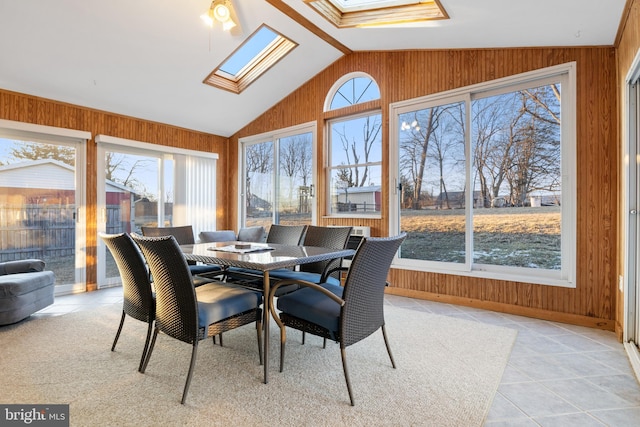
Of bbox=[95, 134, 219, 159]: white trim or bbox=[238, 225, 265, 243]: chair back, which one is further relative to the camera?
bbox=[95, 134, 219, 159]: white trim

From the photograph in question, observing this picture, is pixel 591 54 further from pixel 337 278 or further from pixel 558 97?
pixel 337 278

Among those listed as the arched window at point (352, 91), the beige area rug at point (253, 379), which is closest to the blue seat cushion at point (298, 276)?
the beige area rug at point (253, 379)

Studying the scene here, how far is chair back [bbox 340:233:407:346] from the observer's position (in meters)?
1.69

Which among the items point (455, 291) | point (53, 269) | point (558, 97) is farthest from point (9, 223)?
point (558, 97)

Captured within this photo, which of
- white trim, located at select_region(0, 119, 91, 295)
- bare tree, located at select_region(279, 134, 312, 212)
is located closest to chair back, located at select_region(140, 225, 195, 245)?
white trim, located at select_region(0, 119, 91, 295)

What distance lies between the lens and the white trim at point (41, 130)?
143 inches

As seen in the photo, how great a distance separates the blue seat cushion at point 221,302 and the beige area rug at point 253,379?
15.5 inches

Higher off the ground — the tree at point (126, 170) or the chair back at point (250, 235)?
the tree at point (126, 170)

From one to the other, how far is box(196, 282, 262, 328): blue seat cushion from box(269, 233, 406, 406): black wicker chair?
19 centimetres

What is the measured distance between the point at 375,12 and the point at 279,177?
2.68 meters

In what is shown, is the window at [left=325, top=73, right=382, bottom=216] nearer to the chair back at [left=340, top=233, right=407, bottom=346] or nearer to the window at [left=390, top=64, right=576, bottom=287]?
the window at [left=390, top=64, right=576, bottom=287]

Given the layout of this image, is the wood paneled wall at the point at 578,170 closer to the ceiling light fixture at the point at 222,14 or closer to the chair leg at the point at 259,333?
the ceiling light fixture at the point at 222,14

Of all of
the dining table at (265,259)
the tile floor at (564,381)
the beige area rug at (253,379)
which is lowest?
the tile floor at (564,381)

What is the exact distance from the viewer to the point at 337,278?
2.86 m
